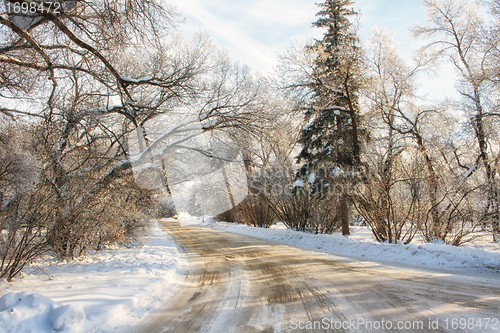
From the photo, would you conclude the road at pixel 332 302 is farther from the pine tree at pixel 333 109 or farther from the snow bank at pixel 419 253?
the pine tree at pixel 333 109

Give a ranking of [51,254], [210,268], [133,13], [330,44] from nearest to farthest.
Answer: [133,13] → [51,254] → [210,268] → [330,44]

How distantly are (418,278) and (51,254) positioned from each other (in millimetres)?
7860

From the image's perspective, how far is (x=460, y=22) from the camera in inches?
606

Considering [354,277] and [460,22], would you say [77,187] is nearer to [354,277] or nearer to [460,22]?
[354,277]

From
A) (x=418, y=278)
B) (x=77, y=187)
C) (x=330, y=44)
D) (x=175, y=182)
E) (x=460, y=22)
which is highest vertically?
(x=460, y=22)

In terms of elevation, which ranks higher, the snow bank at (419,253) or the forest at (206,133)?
the forest at (206,133)

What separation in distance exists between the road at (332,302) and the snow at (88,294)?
0.40 meters

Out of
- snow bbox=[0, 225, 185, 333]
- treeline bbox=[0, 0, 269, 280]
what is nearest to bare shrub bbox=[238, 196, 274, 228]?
treeline bbox=[0, 0, 269, 280]

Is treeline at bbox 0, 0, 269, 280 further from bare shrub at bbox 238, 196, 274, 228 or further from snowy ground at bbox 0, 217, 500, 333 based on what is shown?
bare shrub at bbox 238, 196, 274, 228

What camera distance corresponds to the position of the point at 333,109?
14016mm

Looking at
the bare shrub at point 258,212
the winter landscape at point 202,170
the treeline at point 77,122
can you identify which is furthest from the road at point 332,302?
the bare shrub at point 258,212

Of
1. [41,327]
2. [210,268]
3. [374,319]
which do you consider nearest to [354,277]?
[374,319]

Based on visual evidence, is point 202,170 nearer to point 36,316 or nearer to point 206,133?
point 206,133

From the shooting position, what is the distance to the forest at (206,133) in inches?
194
